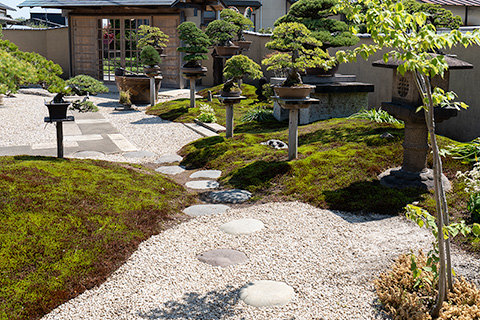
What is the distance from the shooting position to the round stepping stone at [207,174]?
Answer: 31.0 ft

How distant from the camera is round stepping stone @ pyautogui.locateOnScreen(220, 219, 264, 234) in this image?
21.2ft

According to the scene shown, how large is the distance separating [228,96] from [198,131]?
2.18 m

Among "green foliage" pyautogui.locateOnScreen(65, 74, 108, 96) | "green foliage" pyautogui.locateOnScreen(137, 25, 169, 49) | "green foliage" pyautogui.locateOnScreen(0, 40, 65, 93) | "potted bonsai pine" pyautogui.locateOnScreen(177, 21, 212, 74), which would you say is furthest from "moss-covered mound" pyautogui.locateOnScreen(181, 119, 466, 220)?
"green foliage" pyautogui.locateOnScreen(137, 25, 169, 49)

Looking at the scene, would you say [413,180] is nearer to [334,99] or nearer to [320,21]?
[334,99]

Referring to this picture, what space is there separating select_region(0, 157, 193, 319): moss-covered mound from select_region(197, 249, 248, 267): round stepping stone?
872mm

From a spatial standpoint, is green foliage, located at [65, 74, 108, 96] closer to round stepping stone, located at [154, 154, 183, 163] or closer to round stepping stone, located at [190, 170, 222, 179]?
round stepping stone, located at [154, 154, 183, 163]

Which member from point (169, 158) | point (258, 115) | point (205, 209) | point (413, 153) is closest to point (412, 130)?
point (413, 153)

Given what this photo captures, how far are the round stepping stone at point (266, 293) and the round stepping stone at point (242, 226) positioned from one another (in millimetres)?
1420

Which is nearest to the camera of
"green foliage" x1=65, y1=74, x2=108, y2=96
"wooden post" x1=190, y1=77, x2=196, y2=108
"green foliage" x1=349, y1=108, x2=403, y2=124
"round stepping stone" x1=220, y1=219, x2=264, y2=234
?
"round stepping stone" x1=220, y1=219, x2=264, y2=234

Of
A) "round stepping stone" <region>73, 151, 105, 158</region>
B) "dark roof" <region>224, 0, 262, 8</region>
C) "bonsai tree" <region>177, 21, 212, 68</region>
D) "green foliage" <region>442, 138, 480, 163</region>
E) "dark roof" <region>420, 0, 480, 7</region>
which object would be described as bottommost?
"round stepping stone" <region>73, 151, 105, 158</region>

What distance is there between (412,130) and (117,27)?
18447 millimetres

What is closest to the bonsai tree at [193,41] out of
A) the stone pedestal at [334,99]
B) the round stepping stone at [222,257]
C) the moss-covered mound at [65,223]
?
the stone pedestal at [334,99]

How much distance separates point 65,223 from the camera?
233 inches

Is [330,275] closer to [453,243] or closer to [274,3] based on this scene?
[453,243]
